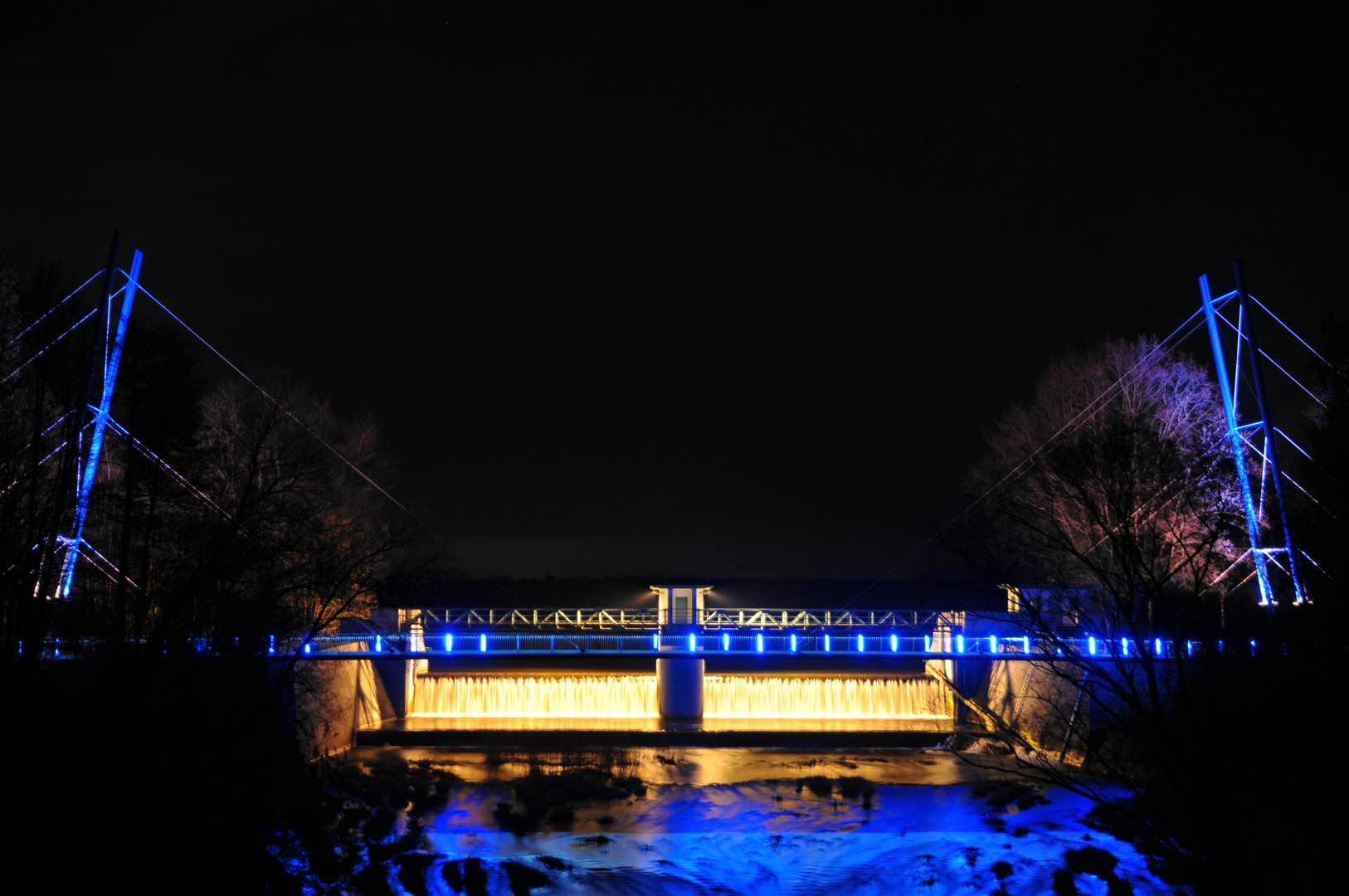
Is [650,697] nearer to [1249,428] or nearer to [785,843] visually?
[785,843]

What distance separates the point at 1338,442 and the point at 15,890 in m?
24.9

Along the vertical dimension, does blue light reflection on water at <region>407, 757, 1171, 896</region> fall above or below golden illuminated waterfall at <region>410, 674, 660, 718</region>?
below

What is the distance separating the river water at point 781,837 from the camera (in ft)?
67.1

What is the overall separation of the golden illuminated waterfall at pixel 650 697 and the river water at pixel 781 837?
5.83 meters

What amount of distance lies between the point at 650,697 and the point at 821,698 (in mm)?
6122

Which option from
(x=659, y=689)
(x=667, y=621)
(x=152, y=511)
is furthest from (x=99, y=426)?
(x=667, y=621)

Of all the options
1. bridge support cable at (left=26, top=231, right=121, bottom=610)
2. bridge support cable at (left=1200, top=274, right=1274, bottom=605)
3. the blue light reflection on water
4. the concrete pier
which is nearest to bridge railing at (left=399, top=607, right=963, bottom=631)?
the concrete pier

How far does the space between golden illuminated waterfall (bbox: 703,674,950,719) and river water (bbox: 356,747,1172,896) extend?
5.81 meters

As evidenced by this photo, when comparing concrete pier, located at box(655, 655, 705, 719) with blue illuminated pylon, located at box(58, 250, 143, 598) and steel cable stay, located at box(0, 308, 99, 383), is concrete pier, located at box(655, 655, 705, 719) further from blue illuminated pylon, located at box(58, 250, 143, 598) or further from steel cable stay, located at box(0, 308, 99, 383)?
steel cable stay, located at box(0, 308, 99, 383)

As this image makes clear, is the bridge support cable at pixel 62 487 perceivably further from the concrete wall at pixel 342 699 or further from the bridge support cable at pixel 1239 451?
the bridge support cable at pixel 1239 451

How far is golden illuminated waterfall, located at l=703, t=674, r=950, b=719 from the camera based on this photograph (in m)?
35.4

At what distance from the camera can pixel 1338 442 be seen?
2161 centimetres

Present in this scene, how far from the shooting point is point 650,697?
1407 inches

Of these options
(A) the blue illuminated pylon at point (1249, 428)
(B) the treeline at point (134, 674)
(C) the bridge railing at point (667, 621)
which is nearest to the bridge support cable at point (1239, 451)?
(A) the blue illuminated pylon at point (1249, 428)
